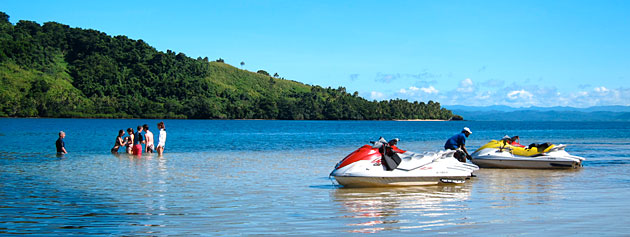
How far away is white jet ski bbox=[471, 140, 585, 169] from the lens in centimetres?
2181

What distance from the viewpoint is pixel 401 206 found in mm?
12383

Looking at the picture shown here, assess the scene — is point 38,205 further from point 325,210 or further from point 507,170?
point 507,170

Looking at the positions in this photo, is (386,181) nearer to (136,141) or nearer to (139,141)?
(139,141)

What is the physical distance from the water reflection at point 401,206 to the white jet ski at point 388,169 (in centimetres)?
24

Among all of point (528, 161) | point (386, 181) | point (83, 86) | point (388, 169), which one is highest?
point (83, 86)

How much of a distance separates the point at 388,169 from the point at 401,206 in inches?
121

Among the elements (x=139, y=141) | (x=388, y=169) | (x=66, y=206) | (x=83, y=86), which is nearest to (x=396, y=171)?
(x=388, y=169)

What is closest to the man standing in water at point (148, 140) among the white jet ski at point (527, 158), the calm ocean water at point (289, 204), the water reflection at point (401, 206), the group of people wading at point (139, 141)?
the group of people wading at point (139, 141)

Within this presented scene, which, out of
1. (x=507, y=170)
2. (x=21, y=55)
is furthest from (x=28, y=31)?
(x=507, y=170)

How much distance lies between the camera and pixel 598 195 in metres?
14.2

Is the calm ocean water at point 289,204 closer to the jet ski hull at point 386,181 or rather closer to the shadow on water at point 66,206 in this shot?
the shadow on water at point 66,206

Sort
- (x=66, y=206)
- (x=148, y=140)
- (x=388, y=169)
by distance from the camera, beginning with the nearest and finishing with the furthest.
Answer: (x=66, y=206) < (x=388, y=169) < (x=148, y=140)

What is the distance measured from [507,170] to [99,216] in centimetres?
1514

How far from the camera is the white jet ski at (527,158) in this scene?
71.6 ft
